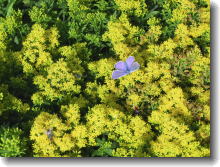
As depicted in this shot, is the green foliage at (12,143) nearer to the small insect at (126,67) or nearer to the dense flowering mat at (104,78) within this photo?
the dense flowering mat at (104,78)

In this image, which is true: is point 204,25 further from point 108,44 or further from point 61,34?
point 61,34

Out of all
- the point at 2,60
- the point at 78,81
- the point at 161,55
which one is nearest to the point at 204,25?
the point at 161,55

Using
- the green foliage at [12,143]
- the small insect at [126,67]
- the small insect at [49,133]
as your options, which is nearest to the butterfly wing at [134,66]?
the small insect at [126,67]

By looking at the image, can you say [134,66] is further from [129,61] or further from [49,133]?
[49,133]

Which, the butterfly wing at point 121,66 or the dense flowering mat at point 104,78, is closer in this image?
the dense flowering mat at point 104,78

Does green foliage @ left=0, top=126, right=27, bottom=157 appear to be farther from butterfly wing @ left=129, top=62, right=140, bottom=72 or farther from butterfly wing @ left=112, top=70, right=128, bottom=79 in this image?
butterfly wing @ left=129, top=62, right=140, bottom=72

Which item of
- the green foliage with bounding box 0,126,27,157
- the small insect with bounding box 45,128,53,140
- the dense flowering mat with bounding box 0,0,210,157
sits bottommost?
the green foliage with bounding box 0,126,27,157

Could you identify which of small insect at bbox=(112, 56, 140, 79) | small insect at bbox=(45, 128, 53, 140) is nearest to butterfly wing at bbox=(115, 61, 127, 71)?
small insect at bbox=(112, 56, 140, 79)

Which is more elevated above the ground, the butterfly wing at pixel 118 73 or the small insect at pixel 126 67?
the small insect at pixel 126 67

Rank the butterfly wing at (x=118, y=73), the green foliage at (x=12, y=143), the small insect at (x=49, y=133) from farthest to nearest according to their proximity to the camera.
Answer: the butterfly wing at (x=118, y=73) → the small insect at (x=49, y=133) → the green foliage at (x=12, y=143)
